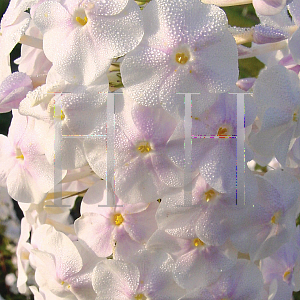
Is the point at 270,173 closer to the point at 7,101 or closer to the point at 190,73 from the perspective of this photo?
the point at 190,73

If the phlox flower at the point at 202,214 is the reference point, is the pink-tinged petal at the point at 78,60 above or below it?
above

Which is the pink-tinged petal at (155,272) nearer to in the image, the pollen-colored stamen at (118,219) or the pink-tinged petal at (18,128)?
the pollen-colored stamen at (118,219)

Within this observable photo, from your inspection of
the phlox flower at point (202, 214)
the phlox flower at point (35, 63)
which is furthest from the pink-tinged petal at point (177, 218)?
the phlox flower at point (35, 63)

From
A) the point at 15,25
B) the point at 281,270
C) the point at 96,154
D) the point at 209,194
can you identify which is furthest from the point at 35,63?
the point at 281,270

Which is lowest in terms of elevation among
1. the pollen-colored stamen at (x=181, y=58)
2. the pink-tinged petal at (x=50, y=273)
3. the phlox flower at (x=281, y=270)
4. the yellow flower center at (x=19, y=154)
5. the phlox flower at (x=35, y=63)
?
the phlox flower at (x=281, y=270)

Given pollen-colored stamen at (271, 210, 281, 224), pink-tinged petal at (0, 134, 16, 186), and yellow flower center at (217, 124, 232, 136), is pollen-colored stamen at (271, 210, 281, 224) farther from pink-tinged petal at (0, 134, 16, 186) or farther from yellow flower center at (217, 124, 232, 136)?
pink-tinged petal at (0, 134, 16, 186)

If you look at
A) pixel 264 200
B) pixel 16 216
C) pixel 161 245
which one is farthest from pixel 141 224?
pixel 16 216

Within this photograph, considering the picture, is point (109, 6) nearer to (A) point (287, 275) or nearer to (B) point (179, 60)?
(B) point (179, 60)
